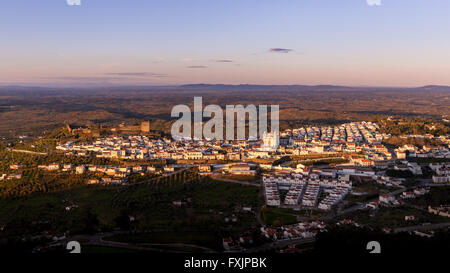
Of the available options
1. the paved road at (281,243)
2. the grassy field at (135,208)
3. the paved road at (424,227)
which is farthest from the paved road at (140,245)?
the paved road at (424,227)

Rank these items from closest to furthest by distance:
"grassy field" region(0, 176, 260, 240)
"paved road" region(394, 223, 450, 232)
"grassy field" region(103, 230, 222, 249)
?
"grassy field" region(103, 230, 222, 249), "paved road" region(394, 223, 450, 232), "grassy field" region(0, 176, 260, 240)

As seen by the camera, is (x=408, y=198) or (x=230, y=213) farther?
(x=408, y=198)

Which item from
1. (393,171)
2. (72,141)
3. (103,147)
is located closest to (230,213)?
(393,171)

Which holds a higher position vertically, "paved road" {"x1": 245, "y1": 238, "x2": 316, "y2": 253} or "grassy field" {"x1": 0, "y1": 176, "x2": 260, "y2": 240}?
"grassy field" {"x1": 0, "y1": 176, "x2": 260, "y2": 240}

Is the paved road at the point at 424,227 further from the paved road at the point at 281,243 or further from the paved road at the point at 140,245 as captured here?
the paved road at the point at 140,245

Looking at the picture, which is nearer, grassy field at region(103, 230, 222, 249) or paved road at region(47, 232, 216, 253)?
paved road at region(47, 232, 216, 253)

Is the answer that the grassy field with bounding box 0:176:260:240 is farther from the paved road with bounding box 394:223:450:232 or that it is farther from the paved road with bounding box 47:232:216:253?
the paved road with bounding box 394:223:450:232

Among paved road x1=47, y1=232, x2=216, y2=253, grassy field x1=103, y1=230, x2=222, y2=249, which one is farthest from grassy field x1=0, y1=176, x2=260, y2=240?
paved road x1=47, y1=232, x2=216, y2=253

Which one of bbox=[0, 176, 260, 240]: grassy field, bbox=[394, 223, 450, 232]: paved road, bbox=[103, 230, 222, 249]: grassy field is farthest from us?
bbox=[0, 176, 260, 240]: grassy field
